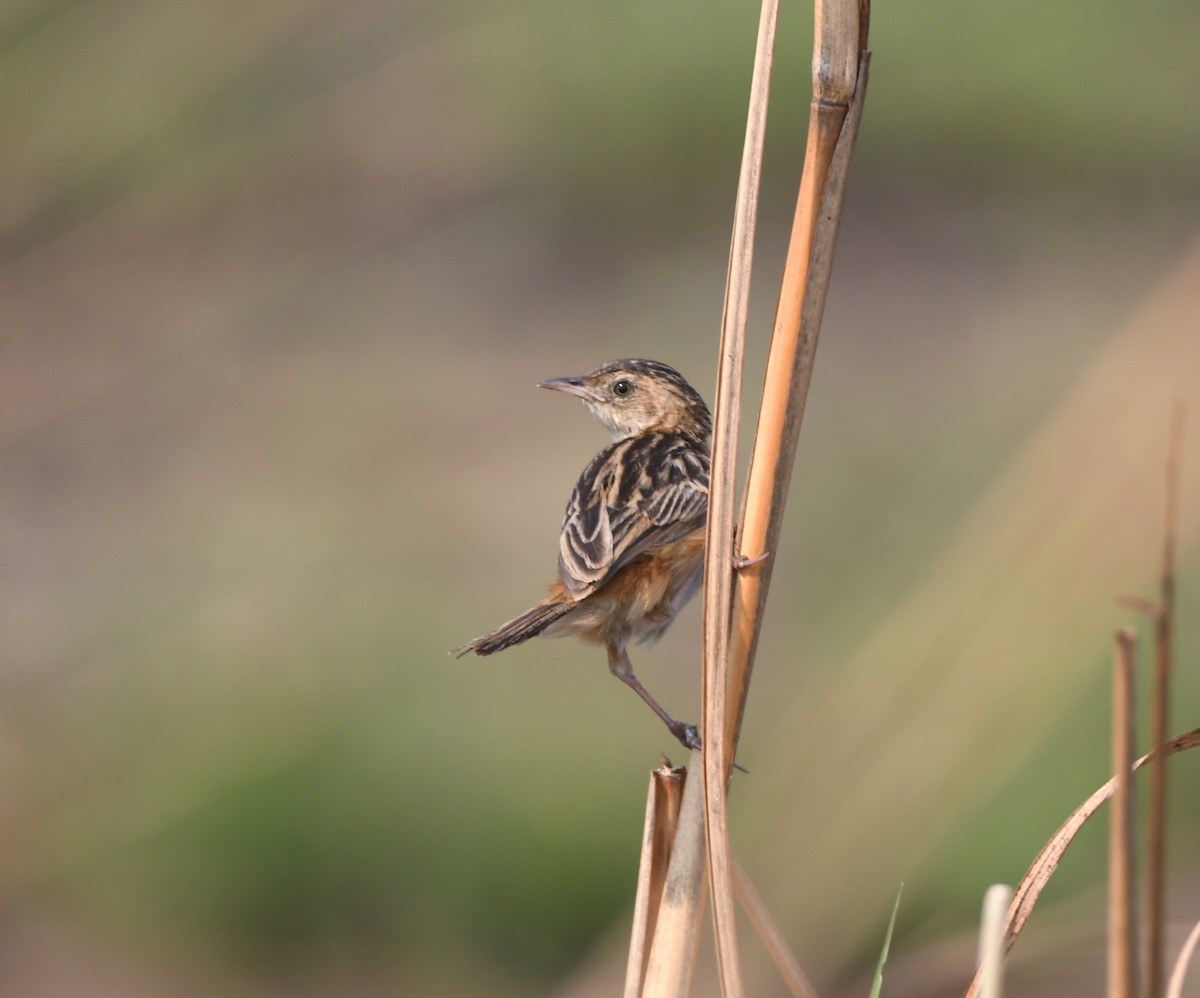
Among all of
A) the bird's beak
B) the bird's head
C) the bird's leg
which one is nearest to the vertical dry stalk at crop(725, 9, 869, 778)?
Result: the bird's leg

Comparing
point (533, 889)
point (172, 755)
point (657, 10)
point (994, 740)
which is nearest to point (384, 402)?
point (657, 10)

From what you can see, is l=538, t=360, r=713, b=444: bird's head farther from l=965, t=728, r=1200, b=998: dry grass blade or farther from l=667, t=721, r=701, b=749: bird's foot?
l=965, t=728, r=1200, b=998: dry grass blade

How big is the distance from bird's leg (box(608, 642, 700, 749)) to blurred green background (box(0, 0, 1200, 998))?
948 millimetres

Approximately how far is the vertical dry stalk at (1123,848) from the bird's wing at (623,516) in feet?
7.00

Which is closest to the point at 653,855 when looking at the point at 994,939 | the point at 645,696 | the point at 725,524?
the point at 725,524

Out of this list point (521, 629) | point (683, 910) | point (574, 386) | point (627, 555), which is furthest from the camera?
point (574, 386)

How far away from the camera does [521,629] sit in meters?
3.83

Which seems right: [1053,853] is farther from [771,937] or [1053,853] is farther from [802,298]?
[802,298]

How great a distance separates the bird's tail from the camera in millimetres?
3578

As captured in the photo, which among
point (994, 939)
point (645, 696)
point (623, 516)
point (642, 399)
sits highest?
point (642, 399)

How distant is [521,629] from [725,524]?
147 centimetres

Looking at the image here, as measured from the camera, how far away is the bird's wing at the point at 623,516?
400 cm

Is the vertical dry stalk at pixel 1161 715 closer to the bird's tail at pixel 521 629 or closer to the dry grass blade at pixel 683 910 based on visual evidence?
the dry grass blade at pixel 683 910

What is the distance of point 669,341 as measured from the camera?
39.9 ft
